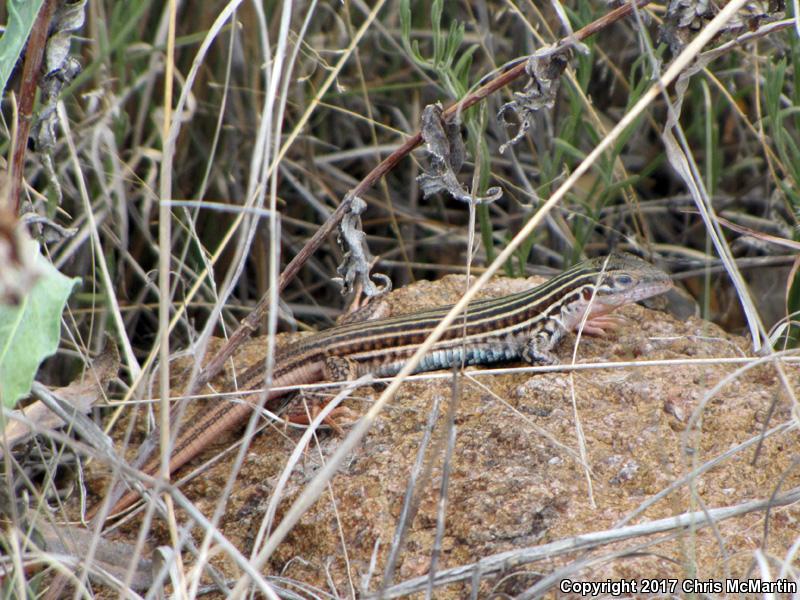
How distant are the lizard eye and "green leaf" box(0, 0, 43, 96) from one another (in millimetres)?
2266

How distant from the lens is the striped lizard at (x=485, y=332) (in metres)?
3.76

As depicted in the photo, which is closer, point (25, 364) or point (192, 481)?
point (25, 364)

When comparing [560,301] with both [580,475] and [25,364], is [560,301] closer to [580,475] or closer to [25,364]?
[580,475]

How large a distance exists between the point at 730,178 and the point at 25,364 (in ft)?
14.8

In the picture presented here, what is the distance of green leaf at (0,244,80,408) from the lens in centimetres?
243

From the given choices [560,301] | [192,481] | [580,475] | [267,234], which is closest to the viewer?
[580,475]

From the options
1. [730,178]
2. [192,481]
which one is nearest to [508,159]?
[730,178]

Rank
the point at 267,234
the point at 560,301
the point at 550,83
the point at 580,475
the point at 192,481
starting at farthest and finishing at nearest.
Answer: the point at 267,234 → the point at 560,301 → the point at 192,481 → the point at 550,83 → the point at 580,475

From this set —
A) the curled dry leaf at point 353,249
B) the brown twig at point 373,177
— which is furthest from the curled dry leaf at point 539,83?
the curled dry leaf at point 353,249

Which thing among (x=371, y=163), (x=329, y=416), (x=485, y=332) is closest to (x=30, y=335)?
(x=329, y=416)

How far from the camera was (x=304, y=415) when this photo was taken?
11.5 ft

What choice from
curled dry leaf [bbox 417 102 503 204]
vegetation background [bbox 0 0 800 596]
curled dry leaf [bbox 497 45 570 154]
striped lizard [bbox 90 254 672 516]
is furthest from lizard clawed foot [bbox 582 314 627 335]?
curled dry leaf [bbox 497 45 570 154]

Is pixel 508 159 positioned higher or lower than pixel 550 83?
lower

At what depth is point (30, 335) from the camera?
2469 millimetres
